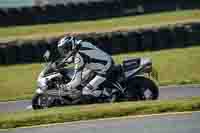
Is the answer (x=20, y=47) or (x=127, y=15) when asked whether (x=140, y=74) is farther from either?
(x=127, y=15)


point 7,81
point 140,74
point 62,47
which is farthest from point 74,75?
point 7,81

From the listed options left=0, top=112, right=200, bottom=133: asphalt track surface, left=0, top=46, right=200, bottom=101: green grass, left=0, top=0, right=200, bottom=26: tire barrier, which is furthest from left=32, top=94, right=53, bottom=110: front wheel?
left=0, top=0, right=200, bottom=26: tire barrier

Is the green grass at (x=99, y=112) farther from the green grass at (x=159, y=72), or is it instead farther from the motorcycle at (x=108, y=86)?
the green grass at (x=159, y=72)

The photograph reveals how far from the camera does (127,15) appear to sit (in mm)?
30141

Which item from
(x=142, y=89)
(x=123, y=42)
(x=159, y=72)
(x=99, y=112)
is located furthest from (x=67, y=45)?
(x=123, y=42)

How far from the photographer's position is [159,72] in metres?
18.6

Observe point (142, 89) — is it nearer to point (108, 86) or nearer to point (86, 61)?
point (108, 86)

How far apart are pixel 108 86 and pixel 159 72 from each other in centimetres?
538

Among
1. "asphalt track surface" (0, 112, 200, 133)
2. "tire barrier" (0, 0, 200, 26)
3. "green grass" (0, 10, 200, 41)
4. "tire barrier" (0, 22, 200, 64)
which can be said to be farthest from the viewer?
"tire barrier" (0, 0, 200, 26)

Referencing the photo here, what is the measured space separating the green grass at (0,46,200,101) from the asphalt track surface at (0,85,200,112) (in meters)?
A: 0.81

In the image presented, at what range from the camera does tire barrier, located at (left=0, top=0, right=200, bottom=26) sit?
94.5 ft

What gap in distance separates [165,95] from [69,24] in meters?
15.1

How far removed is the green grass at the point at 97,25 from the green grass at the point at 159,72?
5608 mm

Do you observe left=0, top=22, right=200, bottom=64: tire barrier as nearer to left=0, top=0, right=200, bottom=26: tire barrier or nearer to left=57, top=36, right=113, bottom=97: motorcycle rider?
left=0, top=0, right=200, bottom=26: tire barrier
